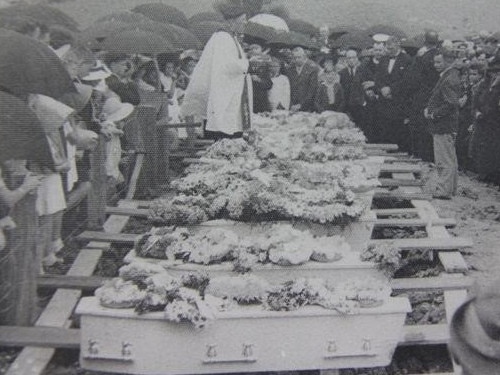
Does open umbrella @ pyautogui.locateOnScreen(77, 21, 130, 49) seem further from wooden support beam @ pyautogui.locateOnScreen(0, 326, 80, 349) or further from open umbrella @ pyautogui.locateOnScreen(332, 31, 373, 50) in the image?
open umbrella @ pyautogui.locateOnScreen(332, 31, 373, 50)

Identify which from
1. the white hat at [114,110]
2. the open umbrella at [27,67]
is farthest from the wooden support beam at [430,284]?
the white hat at [114,110]

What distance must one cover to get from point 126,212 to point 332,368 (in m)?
3.28

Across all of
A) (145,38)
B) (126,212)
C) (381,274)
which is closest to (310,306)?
(381,274)

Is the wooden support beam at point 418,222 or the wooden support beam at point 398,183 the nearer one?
the wooden support beam at point 418,222

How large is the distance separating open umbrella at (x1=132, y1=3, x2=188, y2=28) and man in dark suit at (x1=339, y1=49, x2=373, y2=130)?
3005 millimetres

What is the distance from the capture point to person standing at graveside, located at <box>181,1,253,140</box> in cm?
821

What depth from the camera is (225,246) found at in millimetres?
4809

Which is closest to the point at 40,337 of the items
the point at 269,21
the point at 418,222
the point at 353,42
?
the point at 418,222

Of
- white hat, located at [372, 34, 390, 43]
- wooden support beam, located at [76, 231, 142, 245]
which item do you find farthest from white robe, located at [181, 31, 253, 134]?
white hat, located at [372, 34, 390, 43]

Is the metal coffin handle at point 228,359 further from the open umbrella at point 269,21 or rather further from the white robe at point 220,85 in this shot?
the open umbrella at point 269,21

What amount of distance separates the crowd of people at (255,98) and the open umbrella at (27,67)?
33 cm

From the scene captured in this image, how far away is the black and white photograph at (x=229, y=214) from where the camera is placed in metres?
3.87

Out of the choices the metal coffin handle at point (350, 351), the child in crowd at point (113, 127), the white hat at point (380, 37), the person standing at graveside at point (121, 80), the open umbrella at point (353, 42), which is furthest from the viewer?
the open umbrella at point (353, 42)

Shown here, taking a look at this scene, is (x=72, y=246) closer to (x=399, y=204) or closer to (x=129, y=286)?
(x=129, y=286)
